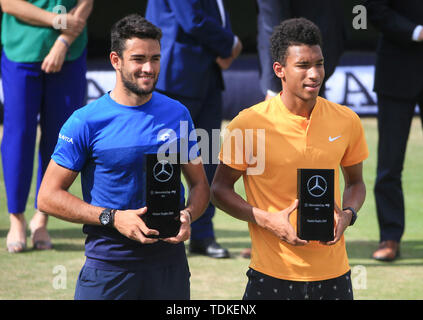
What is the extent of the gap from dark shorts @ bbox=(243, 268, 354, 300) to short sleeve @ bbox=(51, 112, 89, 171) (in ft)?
2.69

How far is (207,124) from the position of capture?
5.13 m

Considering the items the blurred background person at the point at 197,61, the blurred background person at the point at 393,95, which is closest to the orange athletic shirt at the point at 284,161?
the blurred background person at the point at 197,61

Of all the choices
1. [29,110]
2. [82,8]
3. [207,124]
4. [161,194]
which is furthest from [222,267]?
[161,194]

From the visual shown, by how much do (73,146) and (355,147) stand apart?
114cm

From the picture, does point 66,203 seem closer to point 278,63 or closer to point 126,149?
point 126,149

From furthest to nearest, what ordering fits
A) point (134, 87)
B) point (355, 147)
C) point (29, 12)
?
point (29, 12) < point (355, 147) < point (134, 87)

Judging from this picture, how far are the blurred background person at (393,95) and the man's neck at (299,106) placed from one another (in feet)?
6.89

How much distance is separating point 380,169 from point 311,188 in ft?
8.38

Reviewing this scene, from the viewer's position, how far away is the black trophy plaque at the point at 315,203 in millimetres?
2873

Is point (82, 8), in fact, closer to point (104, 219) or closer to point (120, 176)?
point (120, 176)

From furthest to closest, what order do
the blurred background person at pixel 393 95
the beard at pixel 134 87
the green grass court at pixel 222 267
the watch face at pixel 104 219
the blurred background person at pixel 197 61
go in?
the blurred background person at pixel 393 95, the blurred background person at pixel 197 61, the green grass court at pixel 222 267, the beard at pixel 134 87, the watch face at pixel 104 219

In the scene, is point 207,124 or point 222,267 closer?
point 222,267

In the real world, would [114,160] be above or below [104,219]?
above

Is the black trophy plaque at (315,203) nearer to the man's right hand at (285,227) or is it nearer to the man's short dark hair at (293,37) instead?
the man's right hand at (285,227)
